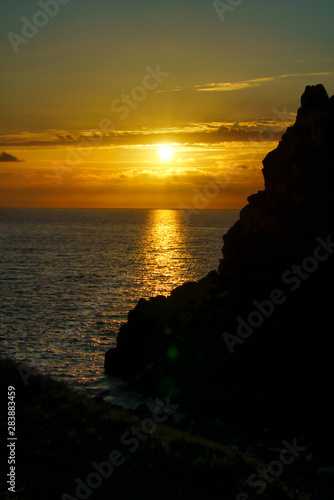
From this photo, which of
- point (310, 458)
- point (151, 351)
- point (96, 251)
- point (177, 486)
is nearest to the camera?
point (177, 486)

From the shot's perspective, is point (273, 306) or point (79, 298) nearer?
point (273, 306)

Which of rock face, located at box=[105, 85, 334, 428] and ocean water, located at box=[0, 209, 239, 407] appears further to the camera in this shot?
ocean water, located at box=[0, 209, 239, 407]

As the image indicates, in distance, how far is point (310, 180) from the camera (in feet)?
94.4

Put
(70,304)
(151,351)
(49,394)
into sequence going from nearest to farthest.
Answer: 1. (49,394)
2. (151,351)
3. (70,304)

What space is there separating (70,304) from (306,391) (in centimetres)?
3933

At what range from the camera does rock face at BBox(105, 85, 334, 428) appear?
2667 centimetres

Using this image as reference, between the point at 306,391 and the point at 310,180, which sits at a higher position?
the point at 310,180

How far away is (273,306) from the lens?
93.6 ft

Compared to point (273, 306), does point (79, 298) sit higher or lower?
lower

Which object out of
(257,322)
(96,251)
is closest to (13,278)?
(96,251)

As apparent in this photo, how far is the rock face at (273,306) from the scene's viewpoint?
2667cm

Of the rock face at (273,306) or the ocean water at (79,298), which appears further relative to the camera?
the ocean water at (79,298)

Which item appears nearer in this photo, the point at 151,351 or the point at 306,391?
the point at 306,391

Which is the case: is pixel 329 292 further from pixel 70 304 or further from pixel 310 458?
pixel 70 304
